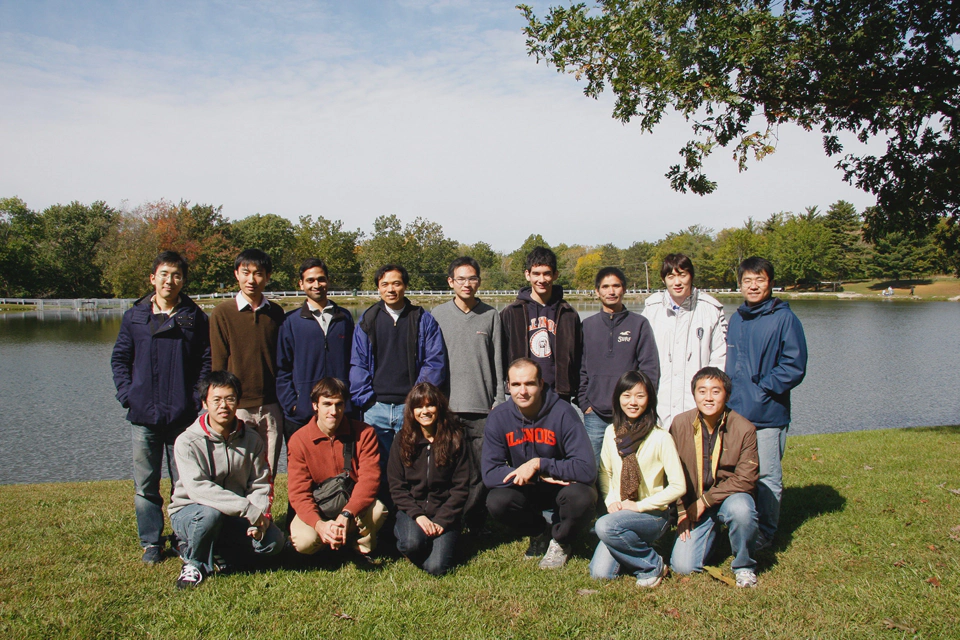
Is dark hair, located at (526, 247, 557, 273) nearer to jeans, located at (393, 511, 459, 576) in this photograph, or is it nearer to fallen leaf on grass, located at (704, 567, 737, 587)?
jeans, located at (393, 511, 459, 576)

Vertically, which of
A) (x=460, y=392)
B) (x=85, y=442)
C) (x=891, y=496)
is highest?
(x=460, y=392)

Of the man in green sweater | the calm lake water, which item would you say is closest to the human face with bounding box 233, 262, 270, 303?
the man in green sweater

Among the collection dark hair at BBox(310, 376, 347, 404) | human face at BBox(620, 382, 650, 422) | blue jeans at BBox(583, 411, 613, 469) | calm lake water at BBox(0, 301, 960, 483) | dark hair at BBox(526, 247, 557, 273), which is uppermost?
dark hair at BBox(526, 247, 557, 273)

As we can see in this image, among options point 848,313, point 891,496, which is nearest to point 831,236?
point 848,313

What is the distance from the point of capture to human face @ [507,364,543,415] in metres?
3.93

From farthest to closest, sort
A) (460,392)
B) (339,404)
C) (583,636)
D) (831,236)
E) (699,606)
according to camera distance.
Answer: (831,236) → (460,392) → (339,404) → (699,606) → (583,636)

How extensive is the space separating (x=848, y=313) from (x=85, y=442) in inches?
1725

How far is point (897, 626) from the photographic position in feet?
10.2

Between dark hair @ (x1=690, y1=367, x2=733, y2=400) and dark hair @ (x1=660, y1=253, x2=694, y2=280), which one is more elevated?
dark hair @ (x1=660, y1=253, x2=694, y2=280)

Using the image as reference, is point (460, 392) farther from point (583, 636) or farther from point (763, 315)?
point (763, 315)

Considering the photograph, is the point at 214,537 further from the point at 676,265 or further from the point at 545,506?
the point at 676,265

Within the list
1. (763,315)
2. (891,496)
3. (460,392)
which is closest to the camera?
(763,315)

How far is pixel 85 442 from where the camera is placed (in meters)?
11.0

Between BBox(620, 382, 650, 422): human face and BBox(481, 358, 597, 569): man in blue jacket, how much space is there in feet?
1.16
